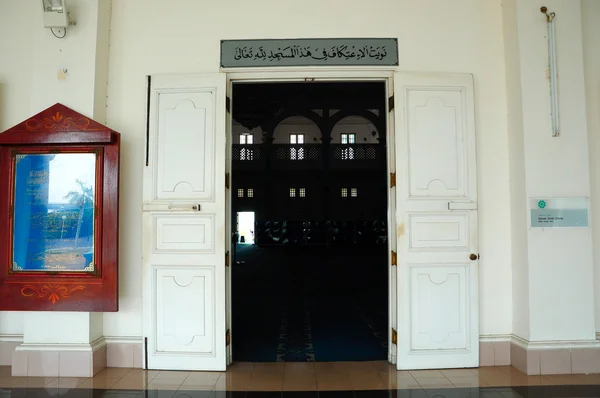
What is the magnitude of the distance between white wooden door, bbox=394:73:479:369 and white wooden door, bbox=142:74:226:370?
1750 millimetres

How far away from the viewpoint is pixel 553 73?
4012 mm

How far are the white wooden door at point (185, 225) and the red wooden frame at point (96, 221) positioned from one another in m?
0.31

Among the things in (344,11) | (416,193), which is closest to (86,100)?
(344,11)

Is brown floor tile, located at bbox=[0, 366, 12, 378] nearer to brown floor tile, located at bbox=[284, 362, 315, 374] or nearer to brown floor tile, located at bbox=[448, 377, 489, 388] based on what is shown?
brown floor tile, located at bbox=[284, 362, 315, 374]

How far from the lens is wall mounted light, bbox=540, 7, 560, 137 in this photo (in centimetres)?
398

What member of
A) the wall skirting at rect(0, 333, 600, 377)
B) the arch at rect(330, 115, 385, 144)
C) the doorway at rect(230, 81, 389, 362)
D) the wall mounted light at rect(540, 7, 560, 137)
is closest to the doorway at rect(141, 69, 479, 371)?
the wall skirting at rect(0, 333, 600, 377)

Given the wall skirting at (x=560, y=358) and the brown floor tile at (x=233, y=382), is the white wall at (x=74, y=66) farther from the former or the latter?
the wall skirting at (x=560, y=358)

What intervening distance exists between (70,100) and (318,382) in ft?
11.6

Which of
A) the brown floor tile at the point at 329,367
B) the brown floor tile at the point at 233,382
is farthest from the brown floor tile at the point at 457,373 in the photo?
the brown floor tile at the point at 233,382

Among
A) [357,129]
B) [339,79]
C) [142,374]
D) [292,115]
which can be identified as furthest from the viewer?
[357,129]

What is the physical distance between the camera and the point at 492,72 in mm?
4297

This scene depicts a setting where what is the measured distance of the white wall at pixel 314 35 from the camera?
13.9 feet

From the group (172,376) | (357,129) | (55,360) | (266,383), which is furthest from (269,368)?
(357,129)

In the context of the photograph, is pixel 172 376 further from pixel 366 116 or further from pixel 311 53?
pixel 366 116
